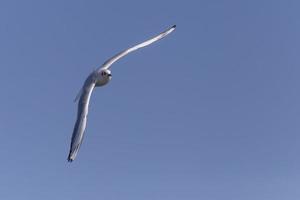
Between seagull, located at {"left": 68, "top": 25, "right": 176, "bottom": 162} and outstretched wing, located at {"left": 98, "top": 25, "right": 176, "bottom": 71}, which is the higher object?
outstretched wing, located at {"left": 98, "top": 25, "right": 176, "bottom": 71}

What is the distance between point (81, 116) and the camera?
62312mm

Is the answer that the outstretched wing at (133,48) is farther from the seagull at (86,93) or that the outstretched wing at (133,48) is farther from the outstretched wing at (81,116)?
the outstretched wing at (81,116)

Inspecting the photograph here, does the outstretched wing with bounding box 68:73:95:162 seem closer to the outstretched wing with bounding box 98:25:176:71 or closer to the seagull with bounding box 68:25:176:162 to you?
the seagull with bounding box 68:25:176:162

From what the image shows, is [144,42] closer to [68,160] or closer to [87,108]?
[87,108]

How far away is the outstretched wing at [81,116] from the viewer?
53278mm

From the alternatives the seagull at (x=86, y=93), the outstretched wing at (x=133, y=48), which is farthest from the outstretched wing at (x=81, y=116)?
the outstretched wing at (x=133, y=48)

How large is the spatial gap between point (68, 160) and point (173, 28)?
5843 centimetres

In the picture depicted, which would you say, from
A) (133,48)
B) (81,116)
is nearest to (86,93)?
(81,116)

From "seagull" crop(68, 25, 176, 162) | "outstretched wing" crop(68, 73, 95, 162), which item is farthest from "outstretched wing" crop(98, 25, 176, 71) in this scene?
"outstretched wing" crop(68, 73, 95, 162)

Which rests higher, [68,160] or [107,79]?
[107,79]

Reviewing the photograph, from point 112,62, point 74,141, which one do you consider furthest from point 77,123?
point 112,62

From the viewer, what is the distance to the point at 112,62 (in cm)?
8988

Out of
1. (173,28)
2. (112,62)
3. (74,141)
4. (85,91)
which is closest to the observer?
(74,141)

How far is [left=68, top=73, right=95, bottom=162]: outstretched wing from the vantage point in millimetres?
53278
